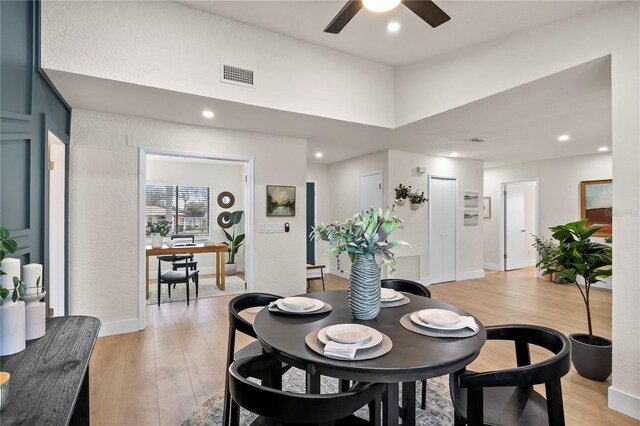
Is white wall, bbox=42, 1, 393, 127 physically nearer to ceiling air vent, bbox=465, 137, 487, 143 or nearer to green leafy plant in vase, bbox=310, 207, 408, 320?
ceiling air vent, bbox=465, 137, 487, 143

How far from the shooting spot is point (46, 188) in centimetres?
244

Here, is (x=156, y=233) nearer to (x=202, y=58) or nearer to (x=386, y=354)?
(x=202, y=58)

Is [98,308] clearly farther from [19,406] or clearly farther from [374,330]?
[374,330]

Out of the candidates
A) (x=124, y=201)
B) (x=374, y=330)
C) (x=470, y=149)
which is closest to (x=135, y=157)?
(x=124, y=201)

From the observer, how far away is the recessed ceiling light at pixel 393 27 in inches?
116

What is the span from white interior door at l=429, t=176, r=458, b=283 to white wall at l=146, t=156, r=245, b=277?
3934mm

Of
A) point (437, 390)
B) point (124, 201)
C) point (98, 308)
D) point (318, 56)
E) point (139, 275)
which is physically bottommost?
point (437, 390)

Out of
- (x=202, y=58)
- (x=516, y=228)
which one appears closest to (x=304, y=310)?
(x=202, y=58)

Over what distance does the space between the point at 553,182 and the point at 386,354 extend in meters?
6.98

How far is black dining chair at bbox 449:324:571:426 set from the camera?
48.1 inches

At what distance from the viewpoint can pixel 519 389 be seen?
1.55 metres

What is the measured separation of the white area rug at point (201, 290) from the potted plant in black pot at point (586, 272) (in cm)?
418

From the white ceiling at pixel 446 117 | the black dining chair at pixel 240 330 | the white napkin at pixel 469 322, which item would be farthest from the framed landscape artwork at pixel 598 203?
the black dining chair at pixel 240 330

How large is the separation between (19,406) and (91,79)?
2515mm
